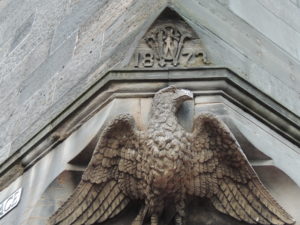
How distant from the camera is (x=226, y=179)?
3.42 metres

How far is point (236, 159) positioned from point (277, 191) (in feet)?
0.91

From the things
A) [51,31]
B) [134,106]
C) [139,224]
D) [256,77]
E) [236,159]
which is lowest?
[139,224]

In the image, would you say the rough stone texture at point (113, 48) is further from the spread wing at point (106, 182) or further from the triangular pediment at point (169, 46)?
the spread wing at point (106, 182)

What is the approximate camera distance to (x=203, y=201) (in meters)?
3.44

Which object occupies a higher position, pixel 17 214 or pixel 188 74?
pixel 188 74

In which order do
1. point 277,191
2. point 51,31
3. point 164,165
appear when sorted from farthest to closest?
point 51,31 < point 277,191 < point 164,165

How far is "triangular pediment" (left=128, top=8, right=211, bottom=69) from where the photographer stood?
3676 mm

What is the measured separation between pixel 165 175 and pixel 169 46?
76cm

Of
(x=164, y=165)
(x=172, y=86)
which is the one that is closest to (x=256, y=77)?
(x=172, y=86)

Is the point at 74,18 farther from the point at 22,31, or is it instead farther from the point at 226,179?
the point at 226,179

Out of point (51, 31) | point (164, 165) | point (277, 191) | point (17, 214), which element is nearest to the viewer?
point (164, 165)

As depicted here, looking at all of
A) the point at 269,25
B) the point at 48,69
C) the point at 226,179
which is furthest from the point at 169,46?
the point at 48,69

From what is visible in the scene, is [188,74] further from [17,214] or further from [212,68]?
[17,214]

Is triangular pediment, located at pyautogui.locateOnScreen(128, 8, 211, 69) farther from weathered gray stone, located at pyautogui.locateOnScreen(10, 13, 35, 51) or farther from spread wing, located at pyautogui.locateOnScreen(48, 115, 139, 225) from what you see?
weathered gray stone, located at pyautogui.locateOnScreen(10, 13, 35, 51)
